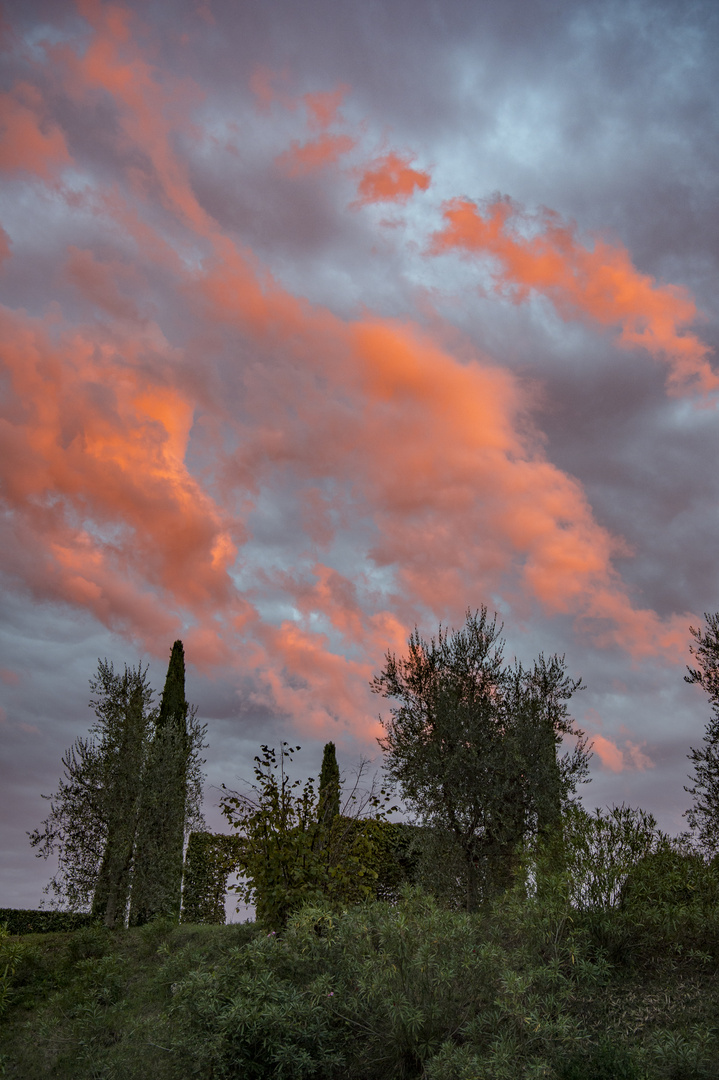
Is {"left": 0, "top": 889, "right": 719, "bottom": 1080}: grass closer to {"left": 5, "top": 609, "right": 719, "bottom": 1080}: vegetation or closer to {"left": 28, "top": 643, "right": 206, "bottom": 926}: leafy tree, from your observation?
{"left": 5, "top": 609, "right": 719, "bottom": 1080}: vegetation

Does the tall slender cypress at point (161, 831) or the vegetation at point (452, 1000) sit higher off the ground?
the tall slender cypress at point (161, 831)

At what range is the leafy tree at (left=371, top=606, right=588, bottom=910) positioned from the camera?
1574cm

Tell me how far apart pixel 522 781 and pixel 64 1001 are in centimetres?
952

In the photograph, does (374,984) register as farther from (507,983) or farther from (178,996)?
(178,996)

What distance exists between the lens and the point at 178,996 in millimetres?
6973

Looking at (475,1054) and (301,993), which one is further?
(301,993)

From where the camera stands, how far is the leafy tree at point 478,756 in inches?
620

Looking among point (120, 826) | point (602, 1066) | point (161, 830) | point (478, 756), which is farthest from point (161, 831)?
point (602, 1066)

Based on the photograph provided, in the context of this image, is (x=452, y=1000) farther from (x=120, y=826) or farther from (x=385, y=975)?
(x=120, y=826)

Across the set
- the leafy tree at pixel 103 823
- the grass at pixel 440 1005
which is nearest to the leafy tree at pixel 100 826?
the leafy tree at pixel 103 823

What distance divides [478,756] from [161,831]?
7.77 m

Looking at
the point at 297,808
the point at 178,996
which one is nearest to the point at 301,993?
the point at 178,996

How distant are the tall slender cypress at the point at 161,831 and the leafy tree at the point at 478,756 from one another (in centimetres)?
532

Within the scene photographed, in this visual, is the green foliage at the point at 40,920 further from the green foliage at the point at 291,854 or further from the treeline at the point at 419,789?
the green foliage at the point at 291,854
